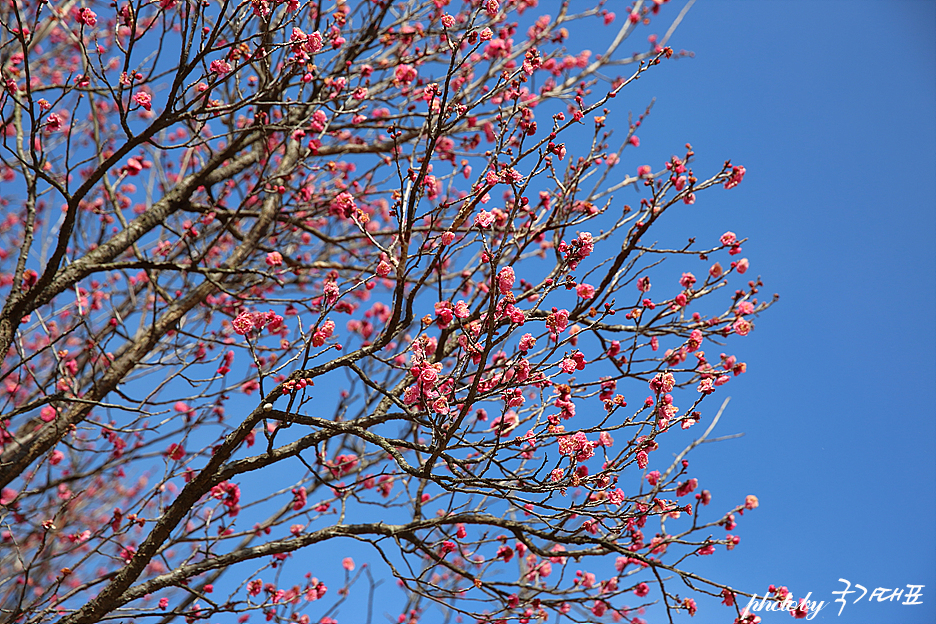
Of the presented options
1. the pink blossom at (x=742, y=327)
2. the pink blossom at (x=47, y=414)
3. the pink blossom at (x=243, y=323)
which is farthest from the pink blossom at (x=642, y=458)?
the pink blossom at (x=47, y=414)

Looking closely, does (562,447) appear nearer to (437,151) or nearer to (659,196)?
(659,196)

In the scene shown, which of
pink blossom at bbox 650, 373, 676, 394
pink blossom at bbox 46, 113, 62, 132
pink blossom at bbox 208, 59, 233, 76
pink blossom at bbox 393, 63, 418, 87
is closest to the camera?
pink blossom at bbox 650, 373, 676, 394

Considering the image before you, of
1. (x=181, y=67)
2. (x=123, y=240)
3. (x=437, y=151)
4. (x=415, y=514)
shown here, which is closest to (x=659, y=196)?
(x=437, y=151)

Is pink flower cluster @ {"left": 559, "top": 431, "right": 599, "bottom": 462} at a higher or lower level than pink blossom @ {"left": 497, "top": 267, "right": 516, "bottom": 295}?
lower

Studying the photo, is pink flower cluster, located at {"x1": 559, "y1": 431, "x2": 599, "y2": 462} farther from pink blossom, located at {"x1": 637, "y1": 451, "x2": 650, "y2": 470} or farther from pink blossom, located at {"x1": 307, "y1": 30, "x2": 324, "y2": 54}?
pink blossom, located at {"x1": 307, "y1": 30, "x2": 324, "y2": 54}

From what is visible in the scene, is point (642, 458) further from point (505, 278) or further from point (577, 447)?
point (505, 278)

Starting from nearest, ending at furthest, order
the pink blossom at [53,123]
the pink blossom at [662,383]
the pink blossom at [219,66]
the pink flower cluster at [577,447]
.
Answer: the pink flower cluster at [577,447] → the pink blossom at [662,383] → the pink blossom at [219,66] → the pink blossom at [53,123]

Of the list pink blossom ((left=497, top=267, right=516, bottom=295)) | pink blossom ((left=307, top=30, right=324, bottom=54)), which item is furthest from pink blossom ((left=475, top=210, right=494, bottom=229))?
pink blossom ((left=307, top=30, right=324, bottom=54))

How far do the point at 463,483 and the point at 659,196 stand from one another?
8.42 ft

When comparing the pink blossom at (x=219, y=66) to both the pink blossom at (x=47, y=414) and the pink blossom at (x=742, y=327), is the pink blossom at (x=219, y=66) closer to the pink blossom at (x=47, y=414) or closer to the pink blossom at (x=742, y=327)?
the pink blossom at (x=47, y=414)

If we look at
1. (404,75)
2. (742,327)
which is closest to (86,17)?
(404,75)

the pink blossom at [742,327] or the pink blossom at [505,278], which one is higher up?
the pink blossom at [742,327]

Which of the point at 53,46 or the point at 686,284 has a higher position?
the point at 53,46

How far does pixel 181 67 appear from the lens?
3.47 m
